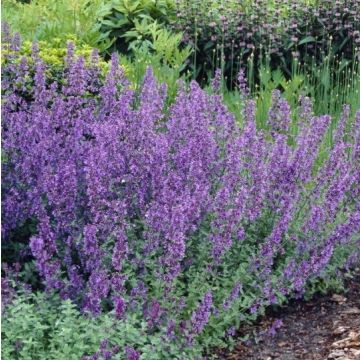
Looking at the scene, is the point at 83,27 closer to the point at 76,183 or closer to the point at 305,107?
the point at 305,107

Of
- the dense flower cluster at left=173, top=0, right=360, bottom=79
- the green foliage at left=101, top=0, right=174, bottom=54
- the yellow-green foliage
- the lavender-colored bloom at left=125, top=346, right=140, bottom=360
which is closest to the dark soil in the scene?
the lavender-colored bloom at left=125, top=346, right=140, bottom=360

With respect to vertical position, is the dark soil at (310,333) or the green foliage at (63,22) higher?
the green foliage at (63,22)

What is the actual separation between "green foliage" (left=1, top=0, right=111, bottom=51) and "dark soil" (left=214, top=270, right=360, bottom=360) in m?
2.95

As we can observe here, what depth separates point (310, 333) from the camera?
13.5 feet

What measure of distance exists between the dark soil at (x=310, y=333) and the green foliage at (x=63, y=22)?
9.68 feet

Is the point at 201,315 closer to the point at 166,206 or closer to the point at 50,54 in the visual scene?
the point at 166,206

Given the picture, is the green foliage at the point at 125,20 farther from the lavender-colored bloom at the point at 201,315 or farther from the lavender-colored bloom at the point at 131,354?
the lavender-colored bloom at the point at 131,354

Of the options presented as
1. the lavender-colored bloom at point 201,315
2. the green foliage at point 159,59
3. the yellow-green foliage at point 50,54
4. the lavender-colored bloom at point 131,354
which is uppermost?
the yellow-green foliage at point 50,54

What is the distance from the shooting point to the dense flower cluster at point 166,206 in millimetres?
3518

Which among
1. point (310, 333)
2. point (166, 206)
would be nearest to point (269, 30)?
point (310, 333)

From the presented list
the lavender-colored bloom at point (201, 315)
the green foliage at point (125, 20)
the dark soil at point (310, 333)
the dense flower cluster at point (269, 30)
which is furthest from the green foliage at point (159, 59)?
the lavender-colored bloom at point (201, 315)

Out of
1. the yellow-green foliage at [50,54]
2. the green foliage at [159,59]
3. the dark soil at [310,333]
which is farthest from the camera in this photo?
the green foliage at [159,59]

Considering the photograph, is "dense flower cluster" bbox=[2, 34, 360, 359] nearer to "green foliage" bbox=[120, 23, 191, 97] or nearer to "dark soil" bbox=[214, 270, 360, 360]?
"dark soil" bbox=[214, 270, 360, 360]

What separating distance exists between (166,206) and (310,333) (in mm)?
1043
